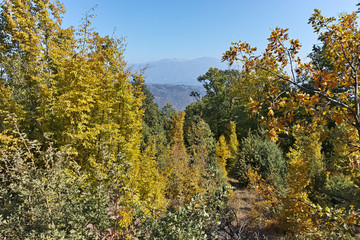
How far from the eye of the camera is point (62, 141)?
20.4 feet

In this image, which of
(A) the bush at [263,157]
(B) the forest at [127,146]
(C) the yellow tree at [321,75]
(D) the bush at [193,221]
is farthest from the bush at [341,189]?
(D) the bush at [193,221]

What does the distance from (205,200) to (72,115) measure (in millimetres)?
5170

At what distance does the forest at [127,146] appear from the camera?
2234 mm

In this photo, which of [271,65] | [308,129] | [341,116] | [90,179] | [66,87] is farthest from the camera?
[66,87]

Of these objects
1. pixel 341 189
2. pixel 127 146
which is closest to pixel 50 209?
pixel 127 146

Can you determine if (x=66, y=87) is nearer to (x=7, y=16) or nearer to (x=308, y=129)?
(x=7, y=16)

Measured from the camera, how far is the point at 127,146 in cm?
623

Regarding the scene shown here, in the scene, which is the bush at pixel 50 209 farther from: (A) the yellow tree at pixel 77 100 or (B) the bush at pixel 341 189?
(B) the bush at pixel 341 189

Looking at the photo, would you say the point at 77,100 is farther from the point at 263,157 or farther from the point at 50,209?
the point at 263,157

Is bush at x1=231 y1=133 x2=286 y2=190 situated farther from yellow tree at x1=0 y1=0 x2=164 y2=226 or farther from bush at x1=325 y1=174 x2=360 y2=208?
yellow tree at x1=0 y1=0 x2=164 y2=226

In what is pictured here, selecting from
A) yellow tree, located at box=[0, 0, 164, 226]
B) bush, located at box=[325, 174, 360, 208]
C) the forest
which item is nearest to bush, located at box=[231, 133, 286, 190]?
the forest

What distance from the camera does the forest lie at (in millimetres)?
2234

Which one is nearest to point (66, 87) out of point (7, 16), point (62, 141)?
point (62, 141)

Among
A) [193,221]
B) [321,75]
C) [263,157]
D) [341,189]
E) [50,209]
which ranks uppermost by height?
[321,75]
